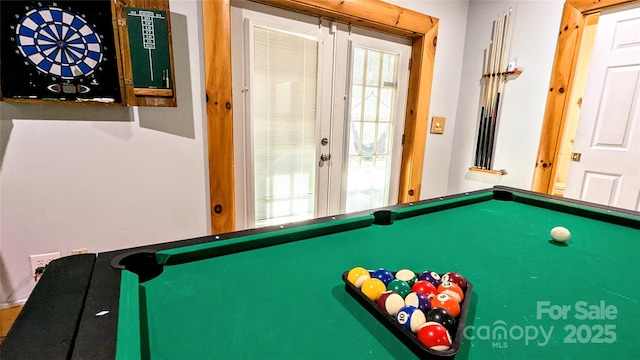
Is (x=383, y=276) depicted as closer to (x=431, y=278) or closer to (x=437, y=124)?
(x=431, y=278)

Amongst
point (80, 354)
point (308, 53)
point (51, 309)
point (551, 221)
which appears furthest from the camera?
point (308, 53)

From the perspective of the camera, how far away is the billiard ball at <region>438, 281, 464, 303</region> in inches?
25.9

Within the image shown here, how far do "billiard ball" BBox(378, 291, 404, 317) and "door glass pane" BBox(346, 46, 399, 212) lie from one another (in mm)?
2001

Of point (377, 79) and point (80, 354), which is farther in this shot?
point (377, 79)

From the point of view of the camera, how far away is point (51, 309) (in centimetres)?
56

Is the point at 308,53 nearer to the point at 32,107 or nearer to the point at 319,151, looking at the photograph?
the point at 319,151

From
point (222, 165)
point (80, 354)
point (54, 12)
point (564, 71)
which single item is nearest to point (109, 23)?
point (54, 12)

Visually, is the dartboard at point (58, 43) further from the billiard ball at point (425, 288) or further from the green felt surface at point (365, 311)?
the billiard ball at point (425, 288)

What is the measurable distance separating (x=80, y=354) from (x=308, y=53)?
2.20m

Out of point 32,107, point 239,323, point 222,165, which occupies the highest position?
point 32,107

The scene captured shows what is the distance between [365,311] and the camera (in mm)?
657

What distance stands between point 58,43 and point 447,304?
196 centimetres

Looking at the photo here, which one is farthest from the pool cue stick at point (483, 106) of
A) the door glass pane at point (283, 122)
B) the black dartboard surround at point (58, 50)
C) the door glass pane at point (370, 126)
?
the black dartboard surround at point (58, 50)

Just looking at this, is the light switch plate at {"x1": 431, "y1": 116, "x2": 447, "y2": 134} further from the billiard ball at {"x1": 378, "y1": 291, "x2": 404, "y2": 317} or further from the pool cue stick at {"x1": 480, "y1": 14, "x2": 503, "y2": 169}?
the billiard ball at {"x1": 378, "y1": 291, "x2": 404, "y2": 317}
